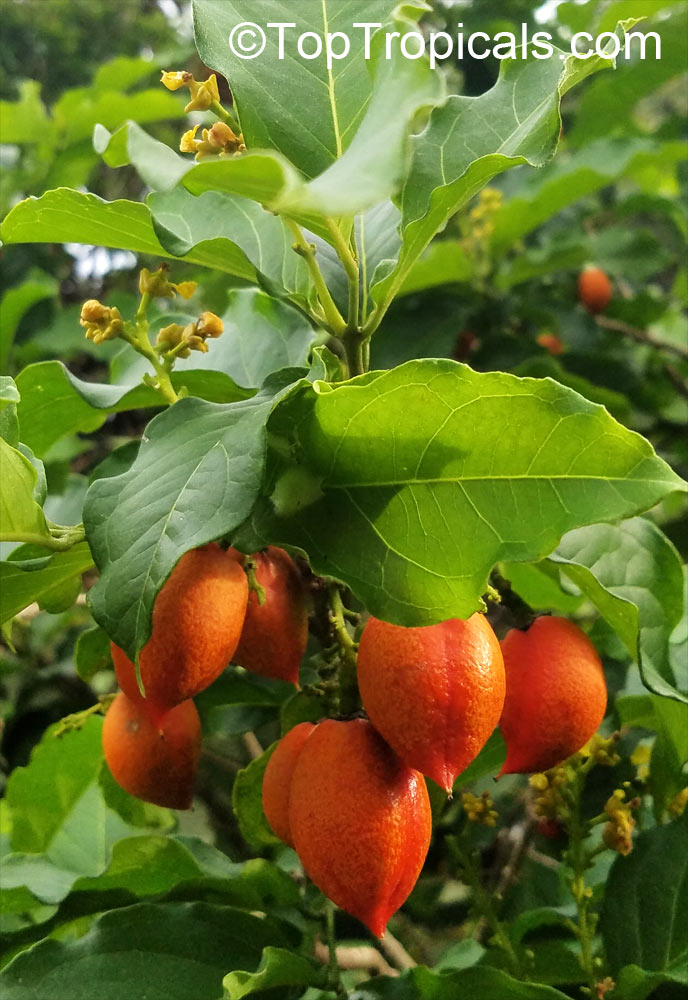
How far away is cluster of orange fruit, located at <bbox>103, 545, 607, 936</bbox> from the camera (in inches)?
22.5

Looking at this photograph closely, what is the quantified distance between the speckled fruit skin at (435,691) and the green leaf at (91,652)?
33cm

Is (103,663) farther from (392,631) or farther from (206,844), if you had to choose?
(392,631)

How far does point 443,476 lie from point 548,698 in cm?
18

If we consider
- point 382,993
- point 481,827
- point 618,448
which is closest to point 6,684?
point 481,827

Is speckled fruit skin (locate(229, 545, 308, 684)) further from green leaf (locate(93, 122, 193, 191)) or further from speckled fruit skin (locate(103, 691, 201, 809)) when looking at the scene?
green leaf (locate(93, 122, 193, 191))

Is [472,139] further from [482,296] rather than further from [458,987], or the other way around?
[482,296]

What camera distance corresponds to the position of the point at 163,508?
0.57 m

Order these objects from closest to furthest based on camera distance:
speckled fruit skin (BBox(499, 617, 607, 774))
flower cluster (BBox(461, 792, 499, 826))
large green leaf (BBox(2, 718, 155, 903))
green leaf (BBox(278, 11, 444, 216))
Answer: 1. green leaf (BBox(278, 11, 444, 216))
2. speckled fruit skin (BBox(499, 617, 607, 774))
3. flower cluster (BBox(461, 792, 499, 826))
4. large green leaf (BBox(2, 718, 155, 903))

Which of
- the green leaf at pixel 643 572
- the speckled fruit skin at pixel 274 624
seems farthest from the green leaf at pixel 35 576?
the green leaf at pixel 643 572

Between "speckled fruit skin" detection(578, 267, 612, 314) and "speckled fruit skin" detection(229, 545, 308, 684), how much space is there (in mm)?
1340

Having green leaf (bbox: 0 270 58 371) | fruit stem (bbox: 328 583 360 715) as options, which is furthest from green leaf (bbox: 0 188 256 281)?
green leaf (bbox: 0 270 58 371)

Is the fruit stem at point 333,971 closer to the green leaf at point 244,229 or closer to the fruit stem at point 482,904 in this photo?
the fruit stem at point 482,904

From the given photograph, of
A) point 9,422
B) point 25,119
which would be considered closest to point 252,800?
point 9,422

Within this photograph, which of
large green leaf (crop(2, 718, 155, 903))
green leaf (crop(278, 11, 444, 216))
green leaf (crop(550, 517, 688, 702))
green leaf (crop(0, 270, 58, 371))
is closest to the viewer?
green leaf (crop(278, 11, 444, 216))
